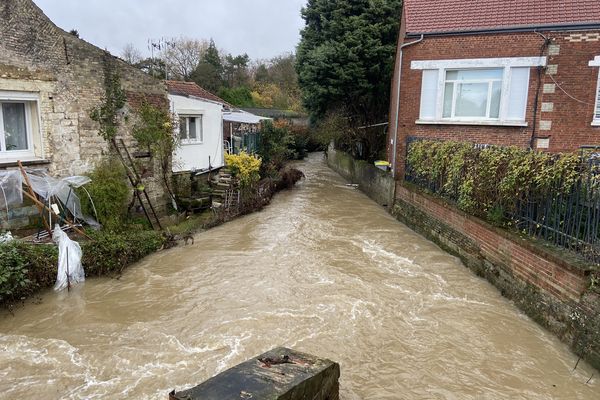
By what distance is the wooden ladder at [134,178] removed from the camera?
39.3ft

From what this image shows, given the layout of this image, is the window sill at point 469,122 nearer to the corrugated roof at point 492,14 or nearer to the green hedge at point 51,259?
the corrugated roof at point 492,14

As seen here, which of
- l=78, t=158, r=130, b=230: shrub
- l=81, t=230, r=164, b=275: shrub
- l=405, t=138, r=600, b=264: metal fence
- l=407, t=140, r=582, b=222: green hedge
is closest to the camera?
l=405, t=138, r=600, b=264: metal fence

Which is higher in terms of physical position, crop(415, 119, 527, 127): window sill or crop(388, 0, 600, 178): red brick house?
crop(388, 0, 600, 178): red brick house

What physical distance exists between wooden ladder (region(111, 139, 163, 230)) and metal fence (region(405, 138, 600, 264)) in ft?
29.6

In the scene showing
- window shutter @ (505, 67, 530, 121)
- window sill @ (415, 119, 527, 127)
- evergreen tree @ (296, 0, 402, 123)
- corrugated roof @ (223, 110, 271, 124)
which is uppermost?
evergreen tree @ (296, 0, 402, 123)

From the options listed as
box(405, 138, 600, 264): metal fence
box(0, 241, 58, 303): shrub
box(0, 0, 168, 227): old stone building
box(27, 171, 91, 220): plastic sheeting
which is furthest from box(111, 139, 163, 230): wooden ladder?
box(405, 138, 600, 264): metal fence

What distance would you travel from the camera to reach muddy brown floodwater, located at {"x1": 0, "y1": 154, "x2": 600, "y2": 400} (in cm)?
580

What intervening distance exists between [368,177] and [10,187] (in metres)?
14.1

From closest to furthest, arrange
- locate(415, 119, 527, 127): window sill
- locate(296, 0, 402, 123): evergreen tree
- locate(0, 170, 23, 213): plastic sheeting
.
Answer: locate(0, 170, 23, 213): plastic sheeting
locate(415, 119, 527, 127): window sill
locate(296, 0, 402, 123): evergreen tree

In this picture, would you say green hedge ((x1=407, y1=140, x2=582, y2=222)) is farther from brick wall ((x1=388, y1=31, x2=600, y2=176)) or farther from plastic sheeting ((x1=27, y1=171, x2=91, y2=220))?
plastic sheeting ((x1=27, y1=171, x2=91, y2=220))

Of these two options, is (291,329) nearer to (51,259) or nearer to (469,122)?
(51,259)

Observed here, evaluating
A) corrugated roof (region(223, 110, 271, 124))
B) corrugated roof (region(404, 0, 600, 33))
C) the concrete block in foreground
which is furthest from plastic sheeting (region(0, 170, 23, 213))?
corrugated roof (region(404, 0, 600, 33))

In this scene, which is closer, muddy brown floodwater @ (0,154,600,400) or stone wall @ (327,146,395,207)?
muddy brown floodwater @ (0,154,600,400)

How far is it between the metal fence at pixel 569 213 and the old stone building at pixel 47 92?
10.4 m
